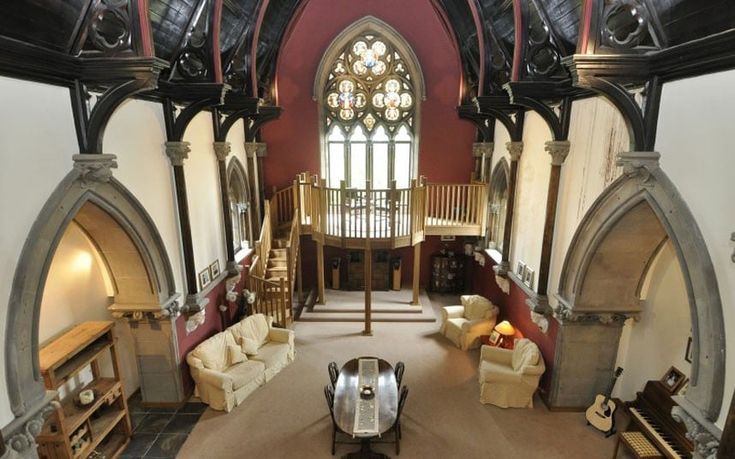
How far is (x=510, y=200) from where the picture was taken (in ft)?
22.8

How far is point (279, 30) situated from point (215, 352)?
5.98 metres

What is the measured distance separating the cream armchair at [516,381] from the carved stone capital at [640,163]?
327 centimetres

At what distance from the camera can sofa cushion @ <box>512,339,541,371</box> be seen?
589 cm

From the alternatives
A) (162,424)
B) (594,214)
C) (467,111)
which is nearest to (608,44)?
(594,214)

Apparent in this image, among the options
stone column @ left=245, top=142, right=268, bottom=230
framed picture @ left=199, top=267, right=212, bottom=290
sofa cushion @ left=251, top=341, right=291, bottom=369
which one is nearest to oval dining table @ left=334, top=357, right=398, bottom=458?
sofa cushion @ left=251, top=341, right=291, bottom=369

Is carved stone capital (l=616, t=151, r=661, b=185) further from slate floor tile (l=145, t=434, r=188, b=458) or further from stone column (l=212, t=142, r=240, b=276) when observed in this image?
slate floor tile (l=145, t=434, r=188, b=458)

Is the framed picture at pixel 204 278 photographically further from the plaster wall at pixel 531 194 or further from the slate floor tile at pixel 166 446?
the plaster wall at pixel 531 194

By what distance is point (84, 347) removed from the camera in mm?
4551

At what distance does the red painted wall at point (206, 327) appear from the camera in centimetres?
589

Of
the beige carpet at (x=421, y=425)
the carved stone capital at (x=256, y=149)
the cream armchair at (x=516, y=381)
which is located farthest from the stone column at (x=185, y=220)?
the cream armchair at (x=516, y=381)

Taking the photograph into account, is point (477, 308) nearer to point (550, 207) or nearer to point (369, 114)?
point (550, 207)

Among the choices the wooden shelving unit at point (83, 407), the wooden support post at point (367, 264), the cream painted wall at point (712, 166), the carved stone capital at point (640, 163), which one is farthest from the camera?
the wooden support post at point (367, 264)

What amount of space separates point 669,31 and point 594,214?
2.02 meters

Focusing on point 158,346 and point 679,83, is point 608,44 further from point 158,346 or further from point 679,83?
point 158,346
